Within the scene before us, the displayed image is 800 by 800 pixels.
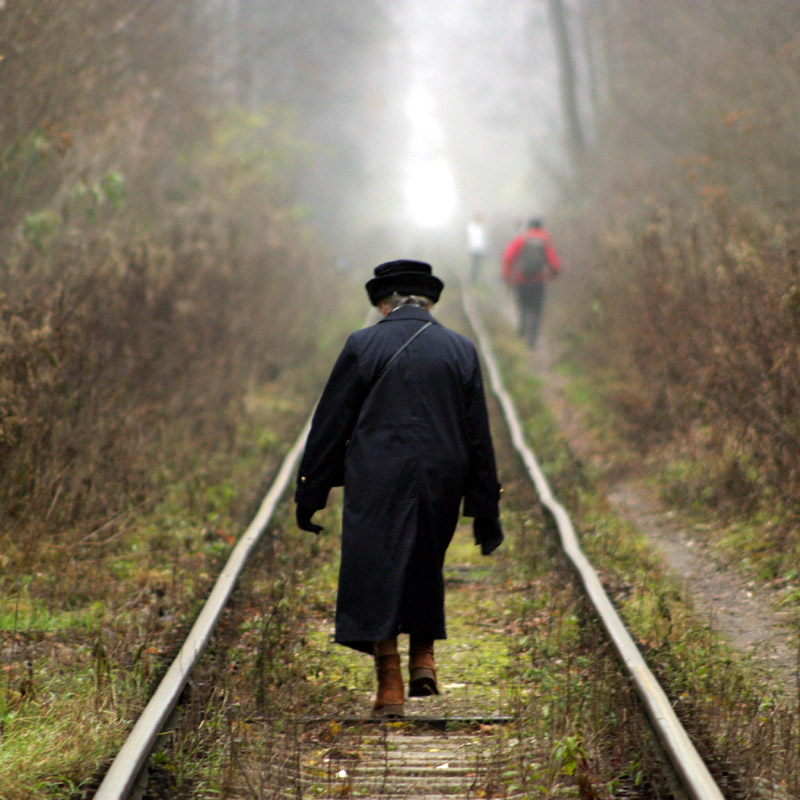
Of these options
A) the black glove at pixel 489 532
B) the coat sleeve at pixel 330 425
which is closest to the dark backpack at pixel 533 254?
the black glove at pixel 489 532

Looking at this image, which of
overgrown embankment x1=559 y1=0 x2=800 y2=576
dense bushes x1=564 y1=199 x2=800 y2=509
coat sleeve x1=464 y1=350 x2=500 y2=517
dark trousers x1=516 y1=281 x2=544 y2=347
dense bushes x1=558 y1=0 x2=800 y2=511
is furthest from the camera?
dark trousers x1=516 y1=281 x2=544 y2=347

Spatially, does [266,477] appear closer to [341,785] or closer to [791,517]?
[791,517]

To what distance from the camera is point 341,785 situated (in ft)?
13.6

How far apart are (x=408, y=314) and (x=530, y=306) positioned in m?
13.3

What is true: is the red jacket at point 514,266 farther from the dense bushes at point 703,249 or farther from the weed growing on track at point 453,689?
the weed growing on track at point 453,689

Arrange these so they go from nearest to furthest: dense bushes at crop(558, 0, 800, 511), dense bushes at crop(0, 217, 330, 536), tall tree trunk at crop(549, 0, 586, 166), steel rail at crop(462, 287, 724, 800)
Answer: steel rail at crop(462, 287, 724, 800) < dense bushes at crop(0, 217, 330, 536) < dense bushes at crop(558, 0, 800, 511) < tall tree trunk at crop(549, 0, 586, 166)

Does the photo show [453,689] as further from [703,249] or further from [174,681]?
[703,249]

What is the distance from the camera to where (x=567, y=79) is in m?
30.9

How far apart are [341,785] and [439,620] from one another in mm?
992

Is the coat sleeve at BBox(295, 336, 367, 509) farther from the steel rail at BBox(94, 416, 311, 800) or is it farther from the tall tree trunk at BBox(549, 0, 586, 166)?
the tall tree trunk at BBox(549, 0, 586, 166)

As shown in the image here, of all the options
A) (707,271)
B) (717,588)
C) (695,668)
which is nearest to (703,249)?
(707,271)

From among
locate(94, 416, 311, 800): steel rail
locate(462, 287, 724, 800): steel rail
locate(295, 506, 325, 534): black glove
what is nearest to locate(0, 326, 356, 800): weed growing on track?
locate(94, 416, 311, 800): steel rail

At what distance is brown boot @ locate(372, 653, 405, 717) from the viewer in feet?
16.1

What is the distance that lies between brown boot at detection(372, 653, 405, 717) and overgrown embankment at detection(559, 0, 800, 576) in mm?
3370
